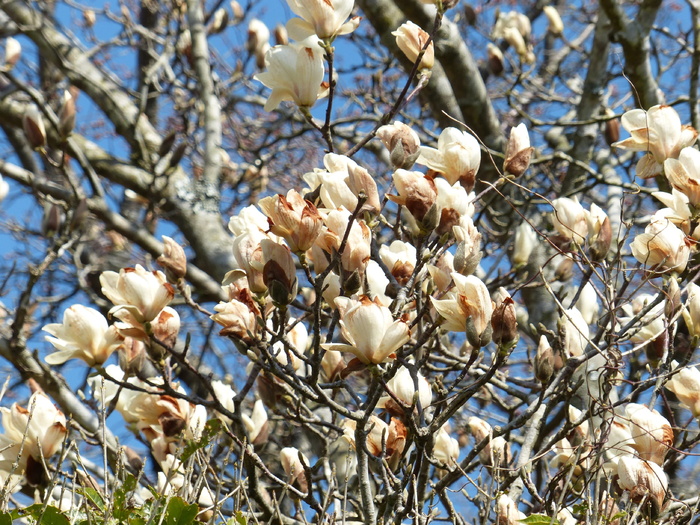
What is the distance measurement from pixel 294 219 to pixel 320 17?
1.71 ft

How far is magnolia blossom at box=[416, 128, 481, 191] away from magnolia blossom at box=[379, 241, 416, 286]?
0.17 metres

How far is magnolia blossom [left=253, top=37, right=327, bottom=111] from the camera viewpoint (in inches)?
64.3

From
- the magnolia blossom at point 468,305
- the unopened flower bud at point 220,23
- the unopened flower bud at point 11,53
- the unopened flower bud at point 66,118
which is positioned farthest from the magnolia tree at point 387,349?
the unopened flower bud at point 220,23

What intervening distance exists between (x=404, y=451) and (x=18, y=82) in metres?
2.59

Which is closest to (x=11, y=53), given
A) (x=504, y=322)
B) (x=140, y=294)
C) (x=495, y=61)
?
(x=495, y=61)

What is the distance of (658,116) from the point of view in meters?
1.72

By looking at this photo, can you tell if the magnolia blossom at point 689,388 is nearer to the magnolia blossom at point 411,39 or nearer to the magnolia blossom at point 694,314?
the magnolia blossom at point 694,314

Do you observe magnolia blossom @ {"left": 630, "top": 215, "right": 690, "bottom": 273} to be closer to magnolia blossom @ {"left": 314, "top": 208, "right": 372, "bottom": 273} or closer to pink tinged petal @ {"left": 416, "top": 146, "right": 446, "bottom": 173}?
pink tinged petal @ {"left": 416, "top": 146, "right": 446, "bottom": 173}

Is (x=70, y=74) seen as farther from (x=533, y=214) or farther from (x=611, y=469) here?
(x=611, y=469)


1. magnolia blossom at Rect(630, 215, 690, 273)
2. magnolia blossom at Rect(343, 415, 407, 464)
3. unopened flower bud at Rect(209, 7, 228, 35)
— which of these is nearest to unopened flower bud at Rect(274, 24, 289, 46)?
unopened flower bud at Rect(209, 7, 228, 35)

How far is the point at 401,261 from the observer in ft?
5.02

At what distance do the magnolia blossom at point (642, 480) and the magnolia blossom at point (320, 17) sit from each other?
98cm

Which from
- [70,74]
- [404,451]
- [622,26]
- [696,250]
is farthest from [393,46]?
[70,74]

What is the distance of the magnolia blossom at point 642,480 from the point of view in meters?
1.31
